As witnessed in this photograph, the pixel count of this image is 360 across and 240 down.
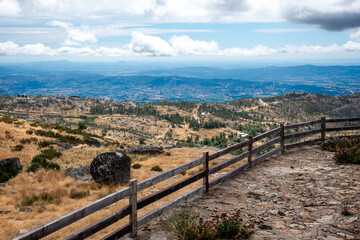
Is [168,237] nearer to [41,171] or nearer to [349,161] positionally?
[349,161]

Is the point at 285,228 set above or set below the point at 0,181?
above

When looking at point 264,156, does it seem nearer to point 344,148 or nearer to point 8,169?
point 344,148

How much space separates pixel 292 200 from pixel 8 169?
47.8 ft

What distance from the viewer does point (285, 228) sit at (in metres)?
6.36

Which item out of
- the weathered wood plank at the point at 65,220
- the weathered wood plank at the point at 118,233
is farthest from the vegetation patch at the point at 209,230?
the weathered wood plank at the point at 65,220

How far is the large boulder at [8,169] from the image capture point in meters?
14.0

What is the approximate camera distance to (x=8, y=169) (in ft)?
48.6

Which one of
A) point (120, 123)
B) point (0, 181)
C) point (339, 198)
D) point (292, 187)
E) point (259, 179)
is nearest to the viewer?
point (339, 198)

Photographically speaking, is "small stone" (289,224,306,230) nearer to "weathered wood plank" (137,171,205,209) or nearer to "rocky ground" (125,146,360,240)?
"rocky ground" (125,146,360,240)

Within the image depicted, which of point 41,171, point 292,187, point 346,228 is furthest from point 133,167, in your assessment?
point 346,228

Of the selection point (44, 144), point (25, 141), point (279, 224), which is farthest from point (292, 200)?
point (25, 141)

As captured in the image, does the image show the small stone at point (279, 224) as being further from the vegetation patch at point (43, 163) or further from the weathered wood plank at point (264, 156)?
the vegetation patch at point (43, 163)

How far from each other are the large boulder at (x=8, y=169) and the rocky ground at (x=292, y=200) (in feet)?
35.8

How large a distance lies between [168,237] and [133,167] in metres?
11.2
